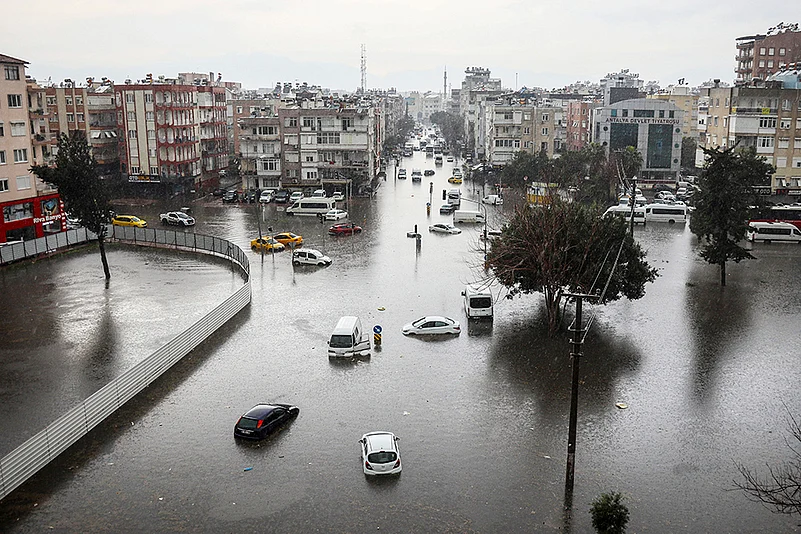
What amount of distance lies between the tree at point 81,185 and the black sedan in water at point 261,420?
21886mm

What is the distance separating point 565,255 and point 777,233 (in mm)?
29949

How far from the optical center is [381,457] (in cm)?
1831

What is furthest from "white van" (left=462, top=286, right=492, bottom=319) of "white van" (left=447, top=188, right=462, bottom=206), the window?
"white van" (left=447, top=188, right=462, bottom=206)

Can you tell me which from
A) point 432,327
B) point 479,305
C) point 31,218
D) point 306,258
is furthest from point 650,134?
point 31,218

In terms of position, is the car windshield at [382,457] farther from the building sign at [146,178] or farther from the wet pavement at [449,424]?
the building sign at [146,178]

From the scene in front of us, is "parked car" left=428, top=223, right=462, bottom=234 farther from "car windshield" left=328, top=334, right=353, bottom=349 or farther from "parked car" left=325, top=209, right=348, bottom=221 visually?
"car windshield" left=328, top=334, right=353, bottom=349

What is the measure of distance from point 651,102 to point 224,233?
52.9 m

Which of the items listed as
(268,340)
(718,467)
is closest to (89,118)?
(268,340)

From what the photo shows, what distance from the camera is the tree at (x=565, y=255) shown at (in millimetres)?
28516

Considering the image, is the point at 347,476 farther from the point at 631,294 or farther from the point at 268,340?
the point at 631,294

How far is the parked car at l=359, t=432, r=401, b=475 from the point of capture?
59.7 feet

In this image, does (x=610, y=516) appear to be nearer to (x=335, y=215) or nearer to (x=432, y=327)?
(x=432, y=327)

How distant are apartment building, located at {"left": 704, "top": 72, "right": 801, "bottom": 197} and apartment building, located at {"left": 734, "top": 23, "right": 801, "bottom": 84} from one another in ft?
120

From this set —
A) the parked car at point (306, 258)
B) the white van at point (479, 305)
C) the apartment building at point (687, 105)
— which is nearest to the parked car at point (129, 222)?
the parked car at point (306, 258)
